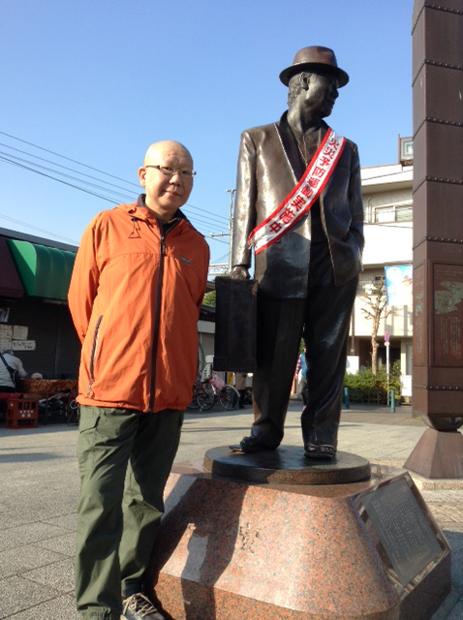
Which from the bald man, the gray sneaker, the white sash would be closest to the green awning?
the white sash

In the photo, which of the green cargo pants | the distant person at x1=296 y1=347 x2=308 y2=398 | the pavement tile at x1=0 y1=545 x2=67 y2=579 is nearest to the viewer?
the green cargo pants

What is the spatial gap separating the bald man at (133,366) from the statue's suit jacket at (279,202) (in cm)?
64

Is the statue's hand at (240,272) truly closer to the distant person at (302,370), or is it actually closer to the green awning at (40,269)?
the distant person at (302,370)

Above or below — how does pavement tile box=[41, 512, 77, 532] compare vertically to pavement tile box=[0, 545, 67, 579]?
below

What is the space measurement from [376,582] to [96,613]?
41.9 inches

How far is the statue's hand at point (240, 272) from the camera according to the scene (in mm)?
3162

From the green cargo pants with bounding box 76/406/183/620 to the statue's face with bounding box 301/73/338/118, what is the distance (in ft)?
6.36

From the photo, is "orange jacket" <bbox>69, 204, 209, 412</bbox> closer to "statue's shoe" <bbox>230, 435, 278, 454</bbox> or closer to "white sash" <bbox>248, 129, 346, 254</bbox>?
"white sash" <bbox>248, 129, 346, 254</bbox>

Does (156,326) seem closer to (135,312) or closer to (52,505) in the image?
(135,312)

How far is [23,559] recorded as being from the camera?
125 inches

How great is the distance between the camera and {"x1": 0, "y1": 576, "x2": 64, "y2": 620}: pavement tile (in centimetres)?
253

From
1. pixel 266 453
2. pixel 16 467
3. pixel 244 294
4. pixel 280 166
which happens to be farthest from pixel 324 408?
pixel 16 467

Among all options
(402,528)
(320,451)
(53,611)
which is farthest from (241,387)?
(53,611)

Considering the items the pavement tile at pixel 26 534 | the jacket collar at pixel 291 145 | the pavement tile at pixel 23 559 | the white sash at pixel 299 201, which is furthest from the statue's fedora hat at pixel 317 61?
the pavement tile at pixel 26 534
